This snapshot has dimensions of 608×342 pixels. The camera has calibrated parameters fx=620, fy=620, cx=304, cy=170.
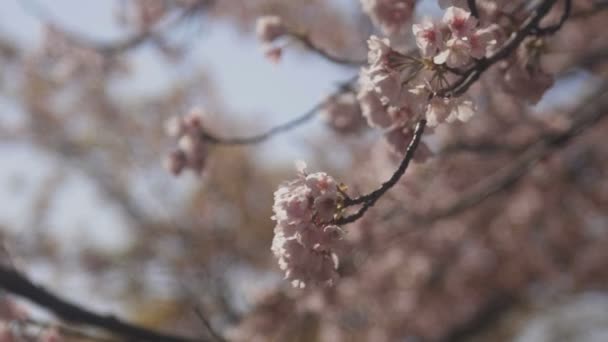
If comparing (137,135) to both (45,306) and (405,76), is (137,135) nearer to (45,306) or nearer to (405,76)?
(45,306)

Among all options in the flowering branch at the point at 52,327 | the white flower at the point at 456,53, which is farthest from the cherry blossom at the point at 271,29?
the flowering branch at the point at 52,327

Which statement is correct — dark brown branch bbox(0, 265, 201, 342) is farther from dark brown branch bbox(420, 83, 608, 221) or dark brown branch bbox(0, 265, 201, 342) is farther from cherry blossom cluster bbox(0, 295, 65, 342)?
dark brown branch bbox(420, 83, 608, 221)

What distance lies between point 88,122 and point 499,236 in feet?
19.1

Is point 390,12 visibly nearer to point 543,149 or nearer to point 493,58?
point 493,58

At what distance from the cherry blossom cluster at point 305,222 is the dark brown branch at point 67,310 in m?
0.72

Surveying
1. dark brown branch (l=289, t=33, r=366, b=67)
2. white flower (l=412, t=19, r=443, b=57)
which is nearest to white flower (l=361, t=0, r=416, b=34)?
dark brown branch (l=289, t=33, r=366, b=67)

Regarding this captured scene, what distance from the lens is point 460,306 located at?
680 centimetres

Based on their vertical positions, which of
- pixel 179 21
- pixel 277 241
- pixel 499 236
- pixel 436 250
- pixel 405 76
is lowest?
pixel 277 241

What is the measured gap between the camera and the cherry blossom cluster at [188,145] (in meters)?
2.31

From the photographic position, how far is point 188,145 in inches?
91.0

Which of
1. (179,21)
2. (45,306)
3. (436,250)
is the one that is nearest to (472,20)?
(45,306)

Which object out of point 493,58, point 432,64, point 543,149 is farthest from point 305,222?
point 543,149

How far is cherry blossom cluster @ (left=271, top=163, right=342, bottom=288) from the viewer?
4.01 feet

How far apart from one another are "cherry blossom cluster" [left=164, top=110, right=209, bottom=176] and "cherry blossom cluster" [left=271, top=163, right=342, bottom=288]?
107 centimetres
